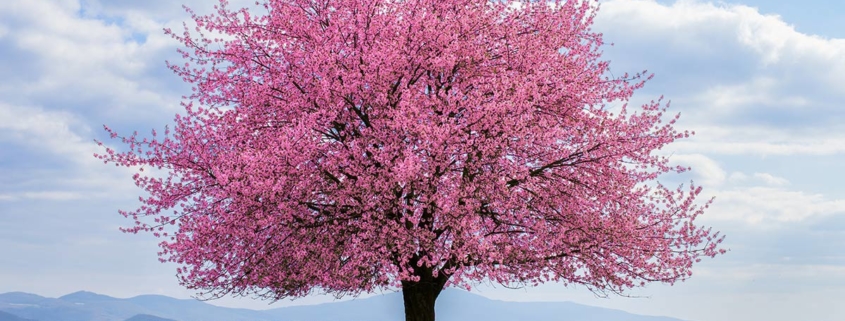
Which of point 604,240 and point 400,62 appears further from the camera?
point 604,240

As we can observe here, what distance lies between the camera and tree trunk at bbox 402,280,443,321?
72.5ft

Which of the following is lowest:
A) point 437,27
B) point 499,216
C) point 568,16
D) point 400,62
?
point 499,216

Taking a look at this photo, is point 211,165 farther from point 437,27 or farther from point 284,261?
point 437,27

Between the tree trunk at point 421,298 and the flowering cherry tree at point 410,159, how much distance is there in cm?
7

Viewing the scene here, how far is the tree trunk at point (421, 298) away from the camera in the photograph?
72.5 ft

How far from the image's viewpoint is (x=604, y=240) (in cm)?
2116

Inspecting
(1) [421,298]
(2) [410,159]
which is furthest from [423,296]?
(2) [410,159]

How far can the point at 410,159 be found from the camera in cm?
1684

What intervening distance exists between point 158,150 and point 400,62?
24.4 ft

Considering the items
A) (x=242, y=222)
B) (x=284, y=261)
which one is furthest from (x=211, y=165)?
(x=284, y=261)

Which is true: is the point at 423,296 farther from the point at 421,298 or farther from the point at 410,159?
the point at 410,159

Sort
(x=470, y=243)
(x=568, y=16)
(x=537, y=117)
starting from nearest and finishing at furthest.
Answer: (x=470, y=243) → (x=537, y=117) → (x=568, y=16)

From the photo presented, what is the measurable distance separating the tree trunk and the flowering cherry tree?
65 mm

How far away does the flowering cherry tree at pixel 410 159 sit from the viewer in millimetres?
18734
